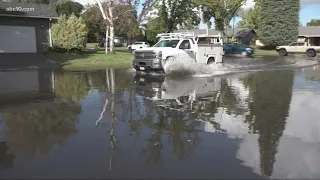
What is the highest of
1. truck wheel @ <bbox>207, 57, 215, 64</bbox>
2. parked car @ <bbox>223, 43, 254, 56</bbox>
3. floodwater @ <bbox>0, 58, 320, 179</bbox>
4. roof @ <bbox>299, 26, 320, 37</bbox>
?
roof @ <bbox>299, 26, 320, 37</bbox>

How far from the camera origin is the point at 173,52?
17.2 metres

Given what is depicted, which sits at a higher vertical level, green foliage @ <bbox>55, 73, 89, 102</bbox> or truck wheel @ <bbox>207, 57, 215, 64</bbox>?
truck wheel @ <bbox>207, 57, 215, 64</bbox>

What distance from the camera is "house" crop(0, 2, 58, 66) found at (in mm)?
28938

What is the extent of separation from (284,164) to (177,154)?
1.57 meters

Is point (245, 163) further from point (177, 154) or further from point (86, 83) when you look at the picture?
point (86, 83)

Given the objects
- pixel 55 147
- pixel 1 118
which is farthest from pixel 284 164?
pixel 1 118

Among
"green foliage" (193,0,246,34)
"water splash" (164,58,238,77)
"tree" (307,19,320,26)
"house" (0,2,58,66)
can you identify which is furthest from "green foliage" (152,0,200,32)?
"tree" (307,19,320,26)

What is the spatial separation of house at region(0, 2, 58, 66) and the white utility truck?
43.1 feet

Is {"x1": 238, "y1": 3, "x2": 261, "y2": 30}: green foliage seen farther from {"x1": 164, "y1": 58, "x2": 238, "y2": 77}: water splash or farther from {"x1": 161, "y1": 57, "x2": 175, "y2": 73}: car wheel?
{"x1": 161, "y1": 57, "x2": 175, "y2": 73}: car wheel

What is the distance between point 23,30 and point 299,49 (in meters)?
31.0

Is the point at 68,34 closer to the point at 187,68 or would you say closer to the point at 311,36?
the point at 187,68

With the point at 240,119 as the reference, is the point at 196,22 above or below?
above

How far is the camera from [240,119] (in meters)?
8.09

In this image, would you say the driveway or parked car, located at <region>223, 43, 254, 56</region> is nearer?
the driveway
